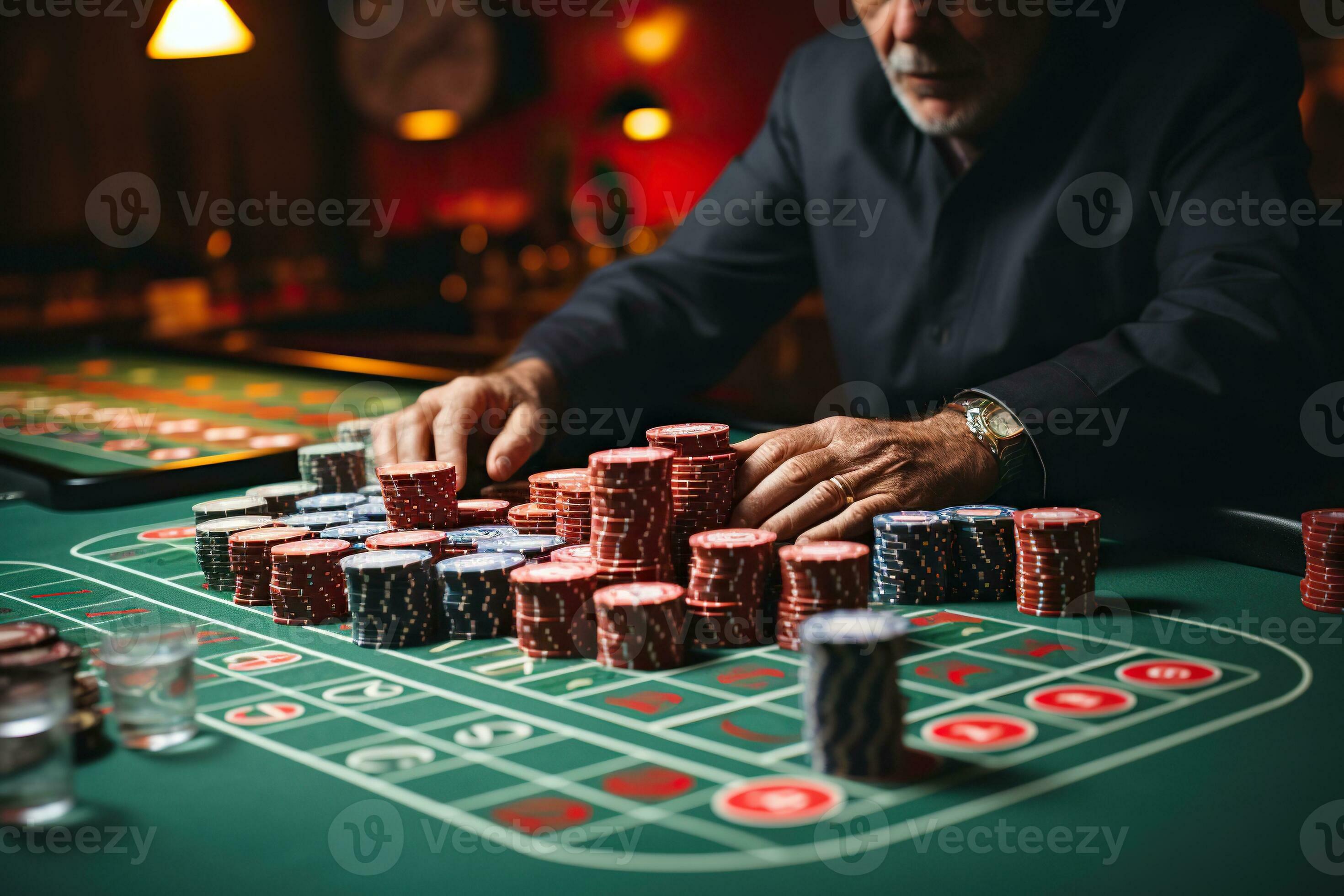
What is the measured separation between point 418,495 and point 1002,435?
1.13 meters

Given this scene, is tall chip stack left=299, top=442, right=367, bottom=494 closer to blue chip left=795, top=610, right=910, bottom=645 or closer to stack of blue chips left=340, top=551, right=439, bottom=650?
stack of blue chips left=340, top=551, right=439, bottom=650

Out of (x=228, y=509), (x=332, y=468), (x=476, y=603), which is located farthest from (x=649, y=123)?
(x=476, y=603)

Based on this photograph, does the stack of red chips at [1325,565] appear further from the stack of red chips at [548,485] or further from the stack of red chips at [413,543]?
the stack of red chips at [413,543]

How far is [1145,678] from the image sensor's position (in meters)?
1.67

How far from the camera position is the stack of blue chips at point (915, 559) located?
6.88 feet

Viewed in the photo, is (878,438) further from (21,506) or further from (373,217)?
(373,217)

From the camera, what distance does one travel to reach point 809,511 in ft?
7.44

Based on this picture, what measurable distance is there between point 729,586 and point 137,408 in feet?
11.9

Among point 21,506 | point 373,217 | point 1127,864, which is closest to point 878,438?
point 1127,864

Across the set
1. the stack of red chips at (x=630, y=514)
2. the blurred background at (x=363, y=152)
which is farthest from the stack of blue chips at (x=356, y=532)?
the blurred background at (x=363, y=152)

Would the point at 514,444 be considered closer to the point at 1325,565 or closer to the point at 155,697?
the point at 155,697

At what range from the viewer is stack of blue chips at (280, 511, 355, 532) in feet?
8.28

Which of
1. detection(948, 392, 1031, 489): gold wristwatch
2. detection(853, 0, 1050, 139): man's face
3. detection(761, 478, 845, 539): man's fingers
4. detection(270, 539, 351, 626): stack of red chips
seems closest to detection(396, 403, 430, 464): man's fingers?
detection(270, 539, 351, 626): stack of red chips

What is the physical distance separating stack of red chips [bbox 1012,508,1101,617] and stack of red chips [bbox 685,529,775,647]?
0.41 meters
